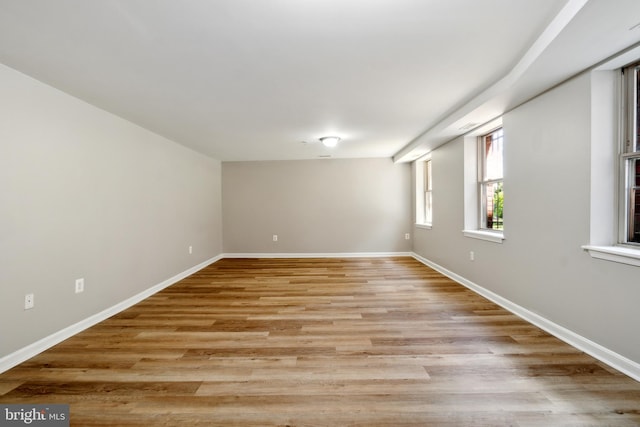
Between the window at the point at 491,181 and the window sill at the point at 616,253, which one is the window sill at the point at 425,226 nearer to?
the window at the point at 491,181

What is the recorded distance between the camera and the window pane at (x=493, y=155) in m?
3.23

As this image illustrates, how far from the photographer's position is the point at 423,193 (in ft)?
17.9

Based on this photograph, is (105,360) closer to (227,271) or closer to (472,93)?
(227,271)

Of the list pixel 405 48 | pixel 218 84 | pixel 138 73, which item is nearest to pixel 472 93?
pixel 405 48

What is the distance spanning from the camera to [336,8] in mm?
1362

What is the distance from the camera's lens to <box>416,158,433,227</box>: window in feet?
17.6

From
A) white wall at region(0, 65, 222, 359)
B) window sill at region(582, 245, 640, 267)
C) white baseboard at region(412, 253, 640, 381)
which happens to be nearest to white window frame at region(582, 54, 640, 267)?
window sill at region(582, 245, 640, 267)

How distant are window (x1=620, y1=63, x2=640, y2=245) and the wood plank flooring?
3.28ft

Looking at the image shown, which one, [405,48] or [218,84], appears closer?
[405,48]

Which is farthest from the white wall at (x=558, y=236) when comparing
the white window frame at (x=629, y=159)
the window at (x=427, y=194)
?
the window at (x=427, y=194)

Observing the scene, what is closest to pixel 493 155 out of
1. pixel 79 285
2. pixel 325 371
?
pixel 325 371

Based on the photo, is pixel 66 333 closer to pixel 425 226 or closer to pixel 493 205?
pixel 493 205

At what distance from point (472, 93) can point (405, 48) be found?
1167mm

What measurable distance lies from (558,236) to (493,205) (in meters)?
1.27
